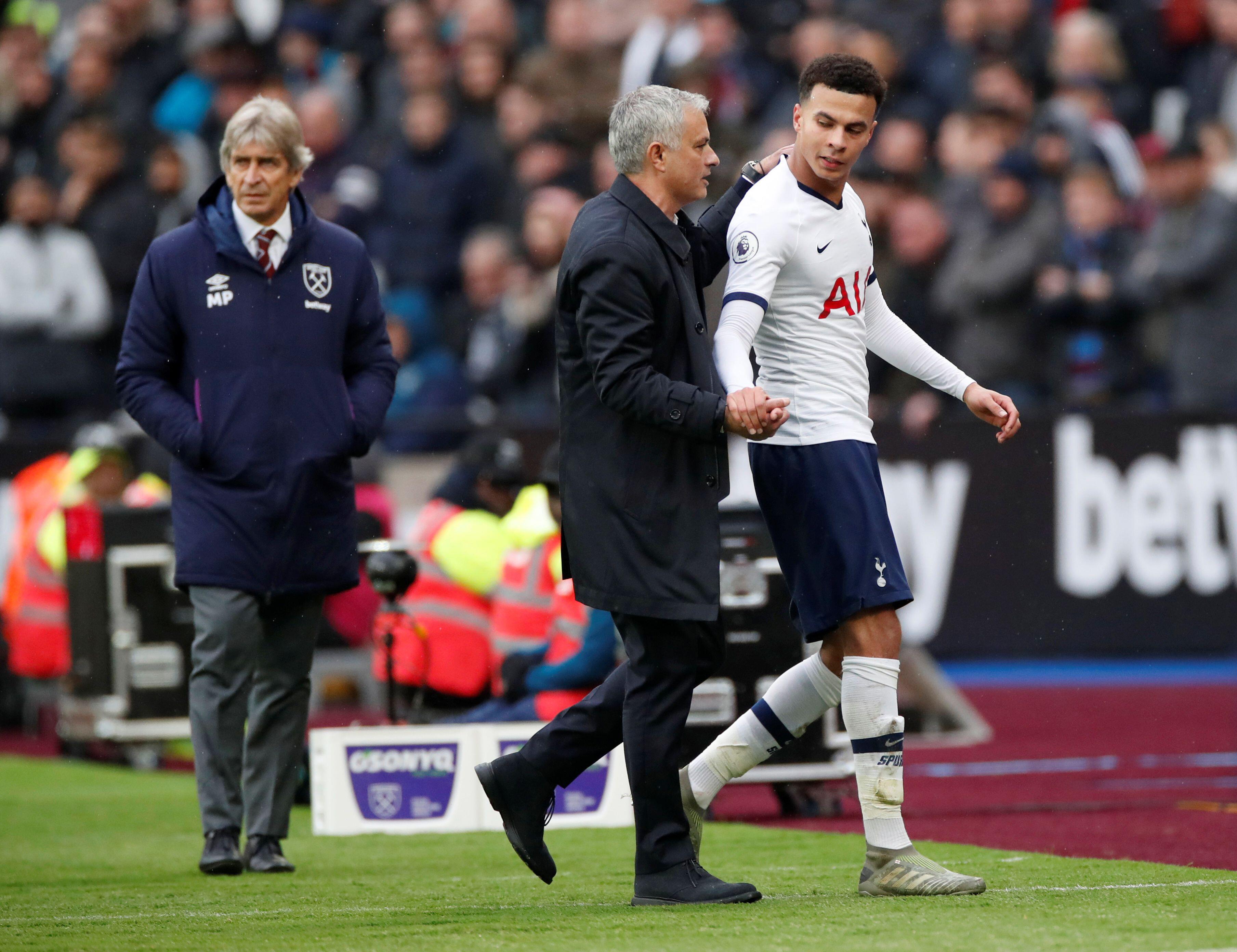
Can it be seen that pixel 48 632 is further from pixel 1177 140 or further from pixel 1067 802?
pixel 1177 140

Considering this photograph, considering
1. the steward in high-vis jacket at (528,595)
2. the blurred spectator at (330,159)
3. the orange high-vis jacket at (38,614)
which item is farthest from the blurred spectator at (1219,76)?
the orange high-vis jacket at (38,614)

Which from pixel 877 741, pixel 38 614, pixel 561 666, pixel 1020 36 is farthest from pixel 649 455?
pixel 1020 36

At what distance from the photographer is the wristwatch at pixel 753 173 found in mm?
5852

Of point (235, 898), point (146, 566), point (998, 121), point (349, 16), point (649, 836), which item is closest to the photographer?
point (649, 836)

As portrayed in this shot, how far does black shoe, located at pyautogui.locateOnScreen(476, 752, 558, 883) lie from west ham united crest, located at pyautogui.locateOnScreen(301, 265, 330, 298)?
1.88 m

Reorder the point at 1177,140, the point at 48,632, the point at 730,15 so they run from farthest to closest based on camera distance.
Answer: the point at 730,15 → the point at 1177,140 → the point at 48,632

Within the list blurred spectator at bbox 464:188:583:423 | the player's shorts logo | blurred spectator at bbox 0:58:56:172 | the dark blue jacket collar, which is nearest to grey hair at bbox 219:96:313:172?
the dark blue jacket collar

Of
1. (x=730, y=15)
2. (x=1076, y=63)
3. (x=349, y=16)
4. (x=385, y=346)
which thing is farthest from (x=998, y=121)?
(x=385, y=346)

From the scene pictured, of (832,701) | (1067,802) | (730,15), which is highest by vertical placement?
(730,15)

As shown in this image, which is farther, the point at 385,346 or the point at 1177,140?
the point at 1177,140

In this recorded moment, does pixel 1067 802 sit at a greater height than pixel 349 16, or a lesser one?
lesser

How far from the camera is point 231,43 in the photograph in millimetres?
19344

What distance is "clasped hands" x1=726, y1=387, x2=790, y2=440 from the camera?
5062 mm

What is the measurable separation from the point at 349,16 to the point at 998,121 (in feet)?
22.8
